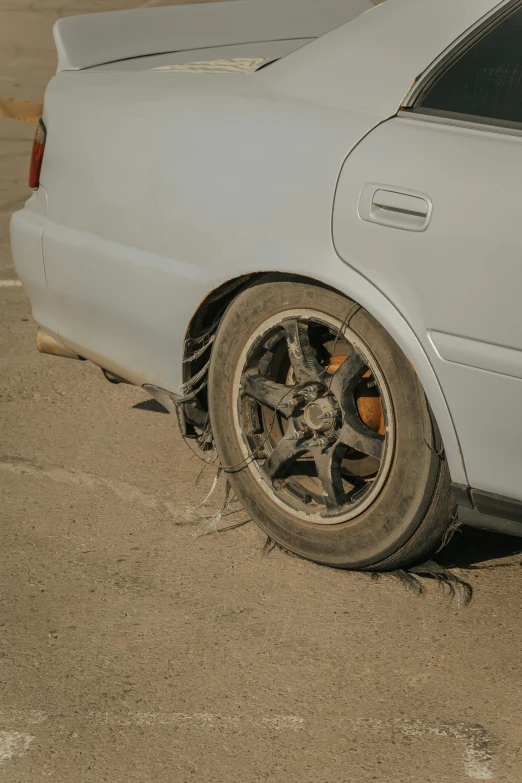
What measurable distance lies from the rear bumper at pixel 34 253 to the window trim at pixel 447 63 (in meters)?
1.44

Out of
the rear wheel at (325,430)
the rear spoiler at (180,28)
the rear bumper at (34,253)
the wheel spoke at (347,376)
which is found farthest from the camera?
the rear spoiler at (180,28)

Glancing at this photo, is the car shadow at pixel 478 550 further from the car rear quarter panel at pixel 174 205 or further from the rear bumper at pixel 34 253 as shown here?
the rear bumper at pixel 34 253

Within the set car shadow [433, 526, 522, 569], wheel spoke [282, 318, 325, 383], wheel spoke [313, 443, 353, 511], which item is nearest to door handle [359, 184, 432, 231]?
wheel spoke [282, 318, 325, 383]

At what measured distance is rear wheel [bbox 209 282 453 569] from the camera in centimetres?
307

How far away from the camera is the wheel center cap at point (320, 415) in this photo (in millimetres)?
3244

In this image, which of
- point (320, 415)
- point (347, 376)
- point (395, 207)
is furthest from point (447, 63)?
point (320, 415)

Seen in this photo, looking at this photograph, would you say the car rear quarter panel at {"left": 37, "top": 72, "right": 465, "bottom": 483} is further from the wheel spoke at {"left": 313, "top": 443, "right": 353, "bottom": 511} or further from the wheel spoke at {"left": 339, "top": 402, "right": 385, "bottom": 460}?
the wheel spoke at {"left": 313, "top": 443, "right": 353, "bottom": 511}

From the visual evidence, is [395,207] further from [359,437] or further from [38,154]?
[38,154]

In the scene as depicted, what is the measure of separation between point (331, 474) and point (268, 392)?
304 mm

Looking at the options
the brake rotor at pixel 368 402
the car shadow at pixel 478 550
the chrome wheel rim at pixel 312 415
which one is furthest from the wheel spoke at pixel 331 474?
the car shadow at pixel 478 550

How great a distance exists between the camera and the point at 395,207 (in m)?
2.84

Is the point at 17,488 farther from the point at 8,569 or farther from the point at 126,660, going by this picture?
the point at 126,660

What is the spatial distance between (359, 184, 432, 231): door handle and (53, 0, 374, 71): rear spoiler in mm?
1463

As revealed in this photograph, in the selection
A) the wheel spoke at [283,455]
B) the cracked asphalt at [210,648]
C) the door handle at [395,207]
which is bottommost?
the cracked asphalt at [210,648]
